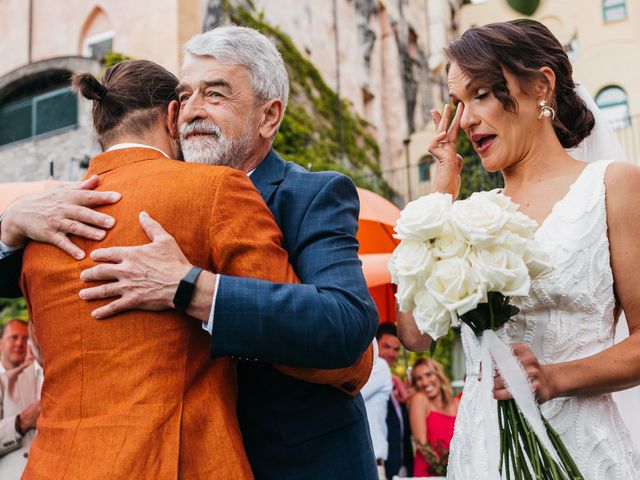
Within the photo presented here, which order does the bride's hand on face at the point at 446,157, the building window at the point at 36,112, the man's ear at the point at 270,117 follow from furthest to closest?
the building window at the point at 36,112, the bride's hand on face at the point at 446,157, the man's ear at the point at 270,117

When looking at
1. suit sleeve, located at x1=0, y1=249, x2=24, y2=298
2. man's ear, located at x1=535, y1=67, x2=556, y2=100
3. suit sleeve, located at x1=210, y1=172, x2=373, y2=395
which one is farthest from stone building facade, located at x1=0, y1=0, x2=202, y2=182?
suit sleeve, located at x1=210, y1=172, x2=373, y2=395

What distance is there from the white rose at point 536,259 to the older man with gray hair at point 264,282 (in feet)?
1.59

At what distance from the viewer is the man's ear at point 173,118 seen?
2.54m

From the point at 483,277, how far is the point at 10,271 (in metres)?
1.60

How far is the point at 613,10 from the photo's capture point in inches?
951

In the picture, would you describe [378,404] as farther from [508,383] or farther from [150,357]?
[150,357]

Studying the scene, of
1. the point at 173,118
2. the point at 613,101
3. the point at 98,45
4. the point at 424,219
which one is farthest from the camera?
the point at 613,101

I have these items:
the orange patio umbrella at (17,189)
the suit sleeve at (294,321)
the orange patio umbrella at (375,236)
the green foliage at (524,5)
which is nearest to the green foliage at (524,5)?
the green foliage at (524,5)

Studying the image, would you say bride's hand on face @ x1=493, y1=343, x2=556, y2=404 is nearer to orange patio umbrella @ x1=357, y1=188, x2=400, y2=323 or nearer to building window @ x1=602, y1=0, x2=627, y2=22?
orange patio umbrella @ x1=357, y1=188, x2=400, y2=323

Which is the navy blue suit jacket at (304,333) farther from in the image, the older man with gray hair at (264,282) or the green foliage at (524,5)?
the green foliage at (524,5)

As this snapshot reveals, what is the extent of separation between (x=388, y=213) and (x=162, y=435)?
5.33 metres

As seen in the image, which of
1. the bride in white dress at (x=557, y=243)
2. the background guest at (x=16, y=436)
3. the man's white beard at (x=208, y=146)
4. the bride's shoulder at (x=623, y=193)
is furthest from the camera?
the background guest at (x=16, y=436)

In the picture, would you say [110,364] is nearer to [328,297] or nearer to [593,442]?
[328,297]

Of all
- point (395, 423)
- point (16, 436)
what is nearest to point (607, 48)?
point (395, 423)
